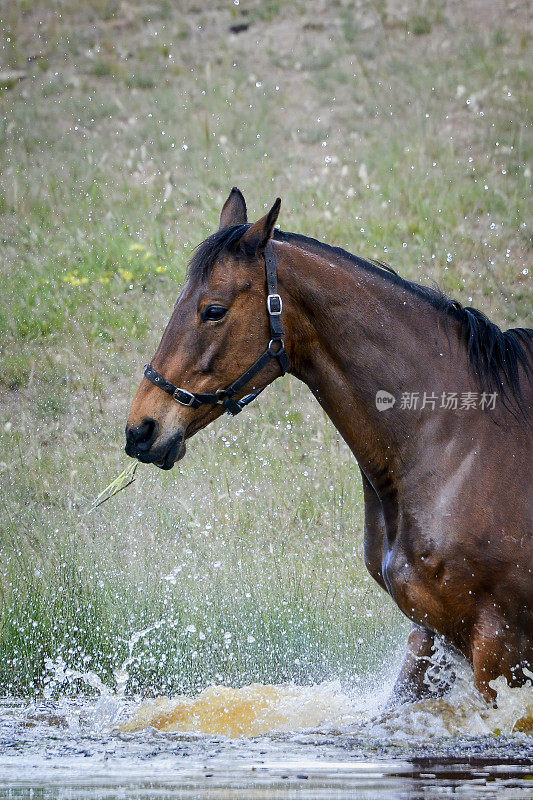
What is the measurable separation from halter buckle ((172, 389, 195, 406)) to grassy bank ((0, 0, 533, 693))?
2.36m

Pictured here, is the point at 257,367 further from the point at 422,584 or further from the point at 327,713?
the point at 327,713

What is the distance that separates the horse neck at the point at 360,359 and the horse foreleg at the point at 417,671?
0.81 metres

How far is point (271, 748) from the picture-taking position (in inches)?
176

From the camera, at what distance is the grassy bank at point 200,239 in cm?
649

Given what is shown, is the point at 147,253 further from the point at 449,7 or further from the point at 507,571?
the point at 507,571

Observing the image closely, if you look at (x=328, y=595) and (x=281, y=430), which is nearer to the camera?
(x=328, y=595)

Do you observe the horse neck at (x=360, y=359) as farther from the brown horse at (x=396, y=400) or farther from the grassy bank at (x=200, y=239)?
the grassy bank at (x=200, y=239)

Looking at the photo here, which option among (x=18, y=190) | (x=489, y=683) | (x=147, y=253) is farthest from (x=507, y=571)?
(x=18, y=190)

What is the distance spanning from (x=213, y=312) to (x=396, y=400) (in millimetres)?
845

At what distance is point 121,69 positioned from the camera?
50.6 feet

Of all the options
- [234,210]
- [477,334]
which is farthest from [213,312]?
[477,334]

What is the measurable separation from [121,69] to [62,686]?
11.3m

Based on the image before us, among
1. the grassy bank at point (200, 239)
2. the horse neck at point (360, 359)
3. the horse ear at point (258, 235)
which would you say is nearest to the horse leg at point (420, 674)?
the horse neck at point (360, 359)

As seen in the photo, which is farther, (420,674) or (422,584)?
(420,674)
